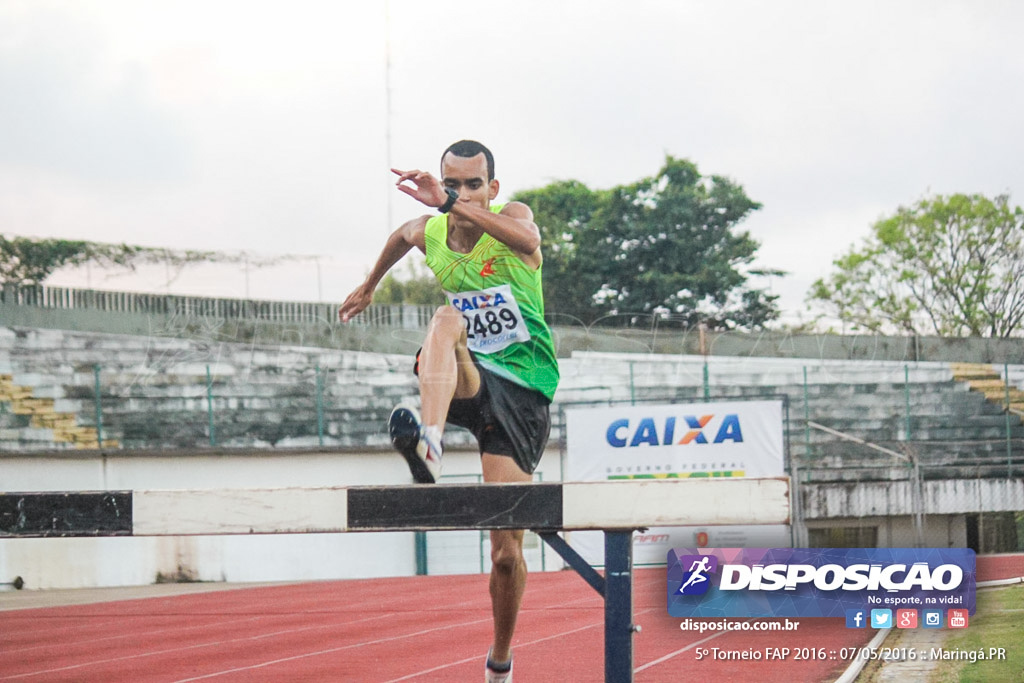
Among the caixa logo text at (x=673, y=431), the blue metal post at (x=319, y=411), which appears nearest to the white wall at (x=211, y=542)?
the blue metal post at (x=319, y=411)

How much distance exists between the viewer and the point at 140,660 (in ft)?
24.7

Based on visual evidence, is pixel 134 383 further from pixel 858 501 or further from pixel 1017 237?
pixel 1017 237

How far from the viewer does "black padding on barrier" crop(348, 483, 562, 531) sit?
3.21 meters

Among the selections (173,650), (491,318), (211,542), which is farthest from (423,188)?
(211,542)

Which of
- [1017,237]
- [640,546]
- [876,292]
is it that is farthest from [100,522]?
[876,292]

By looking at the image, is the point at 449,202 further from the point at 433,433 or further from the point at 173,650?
the point at 173,650

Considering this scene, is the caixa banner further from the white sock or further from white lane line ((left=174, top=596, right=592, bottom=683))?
the white sock

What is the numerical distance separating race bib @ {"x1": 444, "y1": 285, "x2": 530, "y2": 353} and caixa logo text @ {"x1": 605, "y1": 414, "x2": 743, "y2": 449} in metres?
10.5

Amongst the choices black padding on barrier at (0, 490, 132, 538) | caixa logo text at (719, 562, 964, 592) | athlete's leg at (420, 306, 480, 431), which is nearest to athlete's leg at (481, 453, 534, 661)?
athlete's leg at (420, 306, 480, 431)

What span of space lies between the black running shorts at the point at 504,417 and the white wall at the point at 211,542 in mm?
11790

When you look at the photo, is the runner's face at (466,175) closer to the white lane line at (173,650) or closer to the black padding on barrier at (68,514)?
the black padding on barrier at (68,514)

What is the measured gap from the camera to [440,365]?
3.62 m

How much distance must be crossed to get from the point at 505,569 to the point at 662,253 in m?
27.0

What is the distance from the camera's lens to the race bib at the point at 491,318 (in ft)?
13.2
